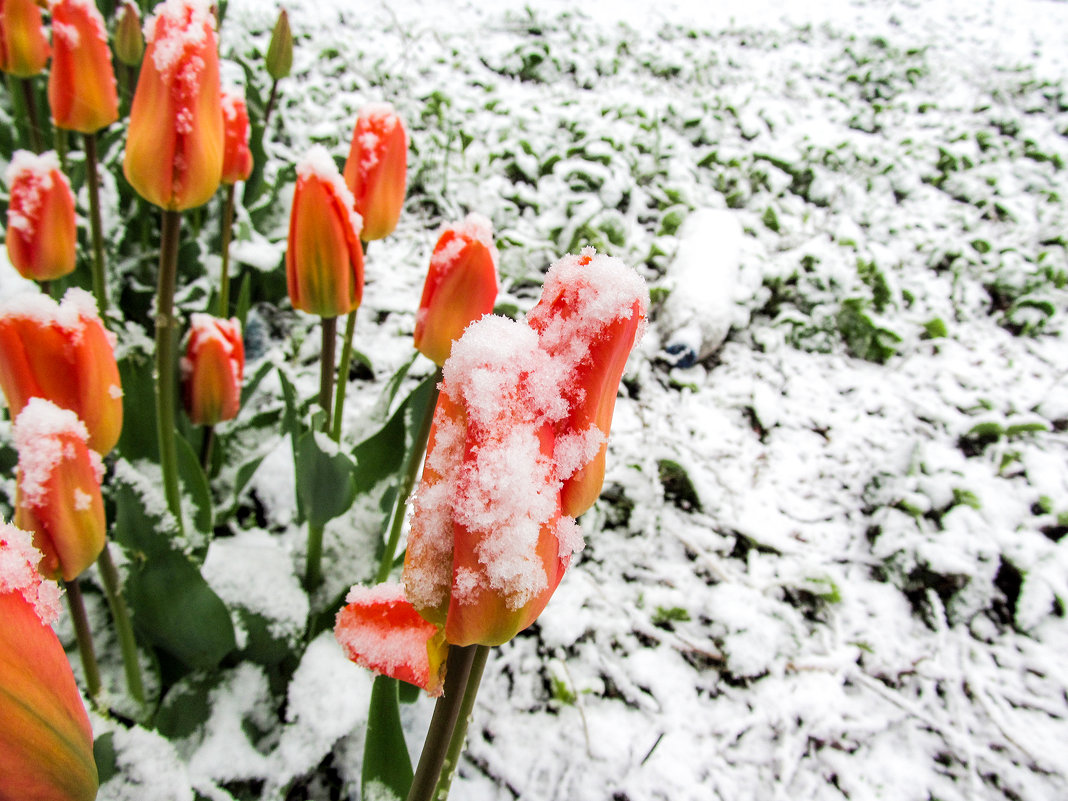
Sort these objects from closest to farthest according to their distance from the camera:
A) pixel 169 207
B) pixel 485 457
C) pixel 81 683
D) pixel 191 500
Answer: pixel 485 457 < pixel 169 207 < pixel 81 683 < pixel 191 500

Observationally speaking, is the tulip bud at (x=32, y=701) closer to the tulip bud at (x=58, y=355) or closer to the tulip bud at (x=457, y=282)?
the tulip bud at (x=58, y=355)

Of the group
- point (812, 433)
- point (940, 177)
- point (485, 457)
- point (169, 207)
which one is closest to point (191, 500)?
point (169, 207)

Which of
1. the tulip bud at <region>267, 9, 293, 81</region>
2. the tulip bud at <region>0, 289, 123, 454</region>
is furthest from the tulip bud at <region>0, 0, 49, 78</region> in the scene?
the tulip bud at <region>0, 289, 123, 454</region>

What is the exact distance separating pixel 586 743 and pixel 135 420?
918 mm

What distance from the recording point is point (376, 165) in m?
0.94

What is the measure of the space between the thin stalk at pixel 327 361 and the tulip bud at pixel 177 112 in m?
0.22

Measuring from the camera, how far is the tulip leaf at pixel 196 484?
0.99 meters

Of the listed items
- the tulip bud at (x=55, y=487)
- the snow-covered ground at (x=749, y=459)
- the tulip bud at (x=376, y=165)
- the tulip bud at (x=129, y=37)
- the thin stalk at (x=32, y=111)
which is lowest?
the snow-covered ground at (x=749, y=459)

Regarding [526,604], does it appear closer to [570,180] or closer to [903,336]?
[903,336]

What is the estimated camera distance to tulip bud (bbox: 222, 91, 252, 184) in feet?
3.66

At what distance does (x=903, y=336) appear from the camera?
2156 millimetres

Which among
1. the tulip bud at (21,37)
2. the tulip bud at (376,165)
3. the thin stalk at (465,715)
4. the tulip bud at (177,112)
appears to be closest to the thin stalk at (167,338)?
the tulip bud at (177,112)

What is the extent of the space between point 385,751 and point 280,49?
1.40 metres

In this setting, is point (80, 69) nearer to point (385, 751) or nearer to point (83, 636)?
point (83, 636)
